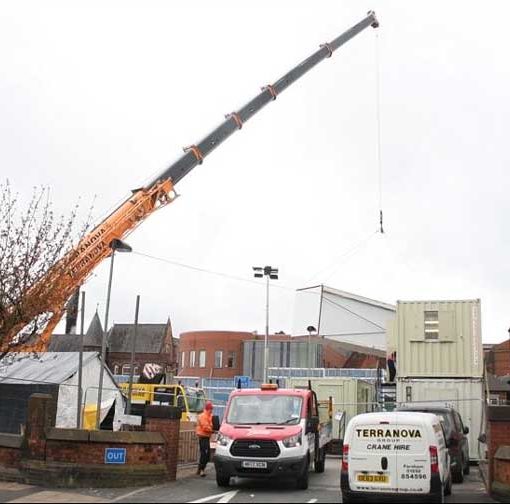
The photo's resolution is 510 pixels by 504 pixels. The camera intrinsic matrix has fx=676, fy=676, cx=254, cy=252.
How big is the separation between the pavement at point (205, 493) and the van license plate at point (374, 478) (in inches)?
47.3

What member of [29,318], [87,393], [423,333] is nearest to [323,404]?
[423,333]

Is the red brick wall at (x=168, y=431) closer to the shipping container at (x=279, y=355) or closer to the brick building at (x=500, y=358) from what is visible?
the shipping container at (x=279, y=355)

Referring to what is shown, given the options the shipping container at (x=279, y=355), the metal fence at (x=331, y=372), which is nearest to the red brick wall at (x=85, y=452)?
the metal fence at (x=331, y=372)

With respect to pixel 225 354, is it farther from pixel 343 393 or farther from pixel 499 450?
pixel 499 450

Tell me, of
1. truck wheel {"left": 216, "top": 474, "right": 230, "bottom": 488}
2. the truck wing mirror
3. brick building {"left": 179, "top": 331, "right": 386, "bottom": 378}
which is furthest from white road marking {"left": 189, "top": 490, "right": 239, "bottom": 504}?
brick building {"left": 179, "top": 331, "right": 386, "bottom": 378}

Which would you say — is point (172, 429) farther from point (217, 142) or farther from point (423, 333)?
point (217, 142)

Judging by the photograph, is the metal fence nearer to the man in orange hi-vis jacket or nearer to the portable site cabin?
the portable site cabin

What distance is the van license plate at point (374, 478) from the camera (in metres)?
10.4

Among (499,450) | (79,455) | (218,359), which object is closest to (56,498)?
(79,455)

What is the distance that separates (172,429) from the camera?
44.7 feet

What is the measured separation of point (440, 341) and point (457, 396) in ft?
5.47

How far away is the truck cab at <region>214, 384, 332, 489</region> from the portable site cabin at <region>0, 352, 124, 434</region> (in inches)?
240

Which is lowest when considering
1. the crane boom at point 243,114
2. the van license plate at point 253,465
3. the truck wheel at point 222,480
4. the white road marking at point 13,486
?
the white road marking at point 13,486

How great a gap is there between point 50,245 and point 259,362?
56.7 m
